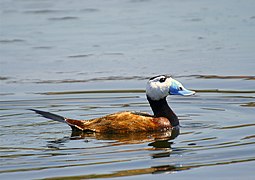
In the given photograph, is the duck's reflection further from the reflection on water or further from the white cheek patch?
the white cheek patch

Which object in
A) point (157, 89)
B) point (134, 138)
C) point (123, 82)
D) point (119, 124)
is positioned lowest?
point (134, 138)

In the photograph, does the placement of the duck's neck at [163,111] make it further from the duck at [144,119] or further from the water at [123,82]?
the water at [123,82]

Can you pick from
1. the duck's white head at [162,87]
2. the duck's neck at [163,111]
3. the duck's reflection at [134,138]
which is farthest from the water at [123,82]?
the duck's white head at [162,87]

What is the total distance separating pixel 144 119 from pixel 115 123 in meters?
0.37

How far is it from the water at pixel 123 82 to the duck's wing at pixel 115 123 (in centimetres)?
17

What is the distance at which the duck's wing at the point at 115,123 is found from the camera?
410 inches

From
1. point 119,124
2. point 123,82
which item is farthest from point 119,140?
point 123,82

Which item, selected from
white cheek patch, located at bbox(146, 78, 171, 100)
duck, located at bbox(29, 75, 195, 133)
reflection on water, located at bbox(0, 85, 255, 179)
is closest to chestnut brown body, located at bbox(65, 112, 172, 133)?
duck, located at bbox(29, 75, 195, 133)

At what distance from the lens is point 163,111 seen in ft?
35.3

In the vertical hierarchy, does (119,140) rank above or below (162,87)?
below

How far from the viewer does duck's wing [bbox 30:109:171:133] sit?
34.1 ft

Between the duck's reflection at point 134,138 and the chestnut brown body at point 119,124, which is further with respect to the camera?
the chestnut brown body at point 119,124

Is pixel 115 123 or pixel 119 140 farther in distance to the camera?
pixel 115 123

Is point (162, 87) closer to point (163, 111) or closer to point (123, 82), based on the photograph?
point (163, 111)
